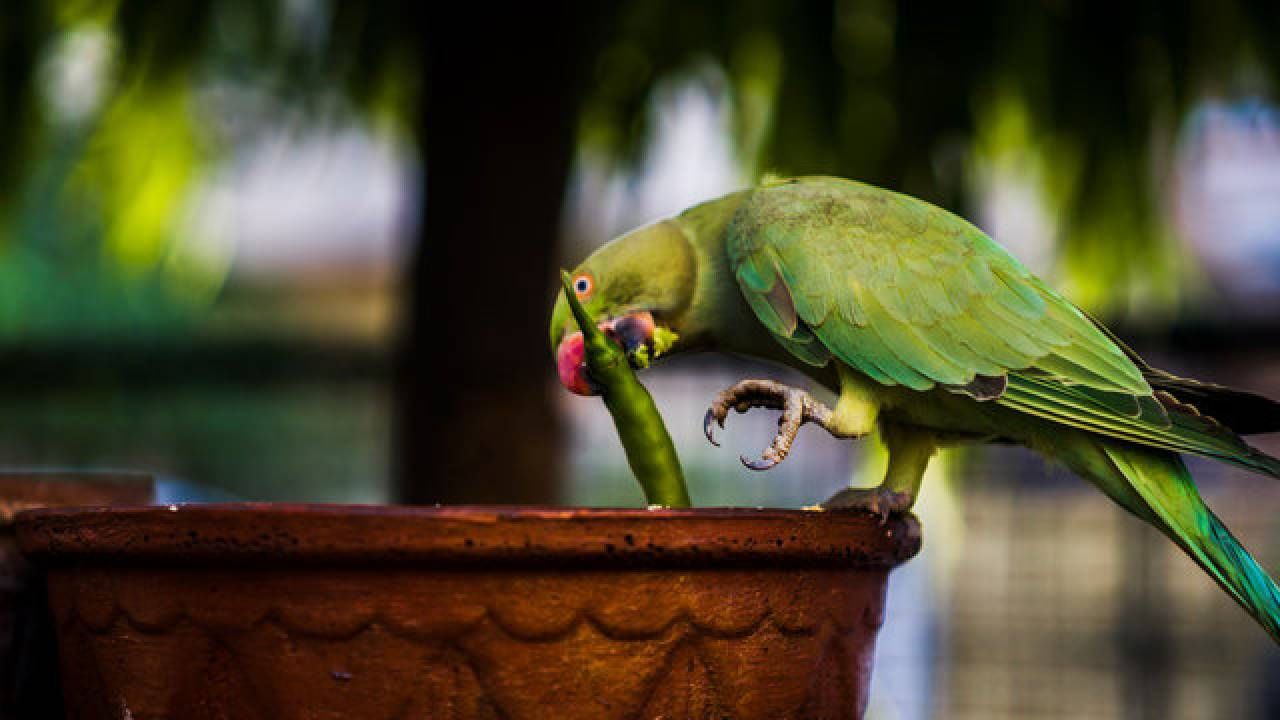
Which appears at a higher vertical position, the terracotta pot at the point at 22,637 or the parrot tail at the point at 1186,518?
the parrot tail at the point at 1186,518

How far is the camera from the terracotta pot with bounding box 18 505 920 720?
0.76m

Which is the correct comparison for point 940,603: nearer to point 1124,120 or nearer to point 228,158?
point 1124,120

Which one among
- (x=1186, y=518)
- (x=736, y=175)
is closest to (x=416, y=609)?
(x=1186, y=518)

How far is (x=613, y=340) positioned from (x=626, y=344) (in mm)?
23

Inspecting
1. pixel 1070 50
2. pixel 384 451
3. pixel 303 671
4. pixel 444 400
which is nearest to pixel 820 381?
pixel 303 671

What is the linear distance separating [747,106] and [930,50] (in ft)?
1.74

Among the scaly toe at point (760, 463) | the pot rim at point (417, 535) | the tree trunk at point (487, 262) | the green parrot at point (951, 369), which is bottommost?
the pot rim at point (417, 535)

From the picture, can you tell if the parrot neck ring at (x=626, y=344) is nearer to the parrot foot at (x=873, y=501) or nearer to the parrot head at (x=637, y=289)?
the parrot head at (x=637, y=289)

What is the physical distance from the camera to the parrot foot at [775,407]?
3.52 feet

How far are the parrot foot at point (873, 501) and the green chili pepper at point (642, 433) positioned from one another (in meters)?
0.12

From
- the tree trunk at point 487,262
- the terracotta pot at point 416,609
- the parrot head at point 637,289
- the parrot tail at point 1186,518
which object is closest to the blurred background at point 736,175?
the tree trunk at point 487,262

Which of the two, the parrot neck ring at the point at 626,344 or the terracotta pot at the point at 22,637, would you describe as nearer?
the terracotta pot at the point at 22,637

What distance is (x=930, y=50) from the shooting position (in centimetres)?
237

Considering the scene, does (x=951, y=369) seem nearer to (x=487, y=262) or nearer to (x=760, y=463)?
(x=760, y=463)
